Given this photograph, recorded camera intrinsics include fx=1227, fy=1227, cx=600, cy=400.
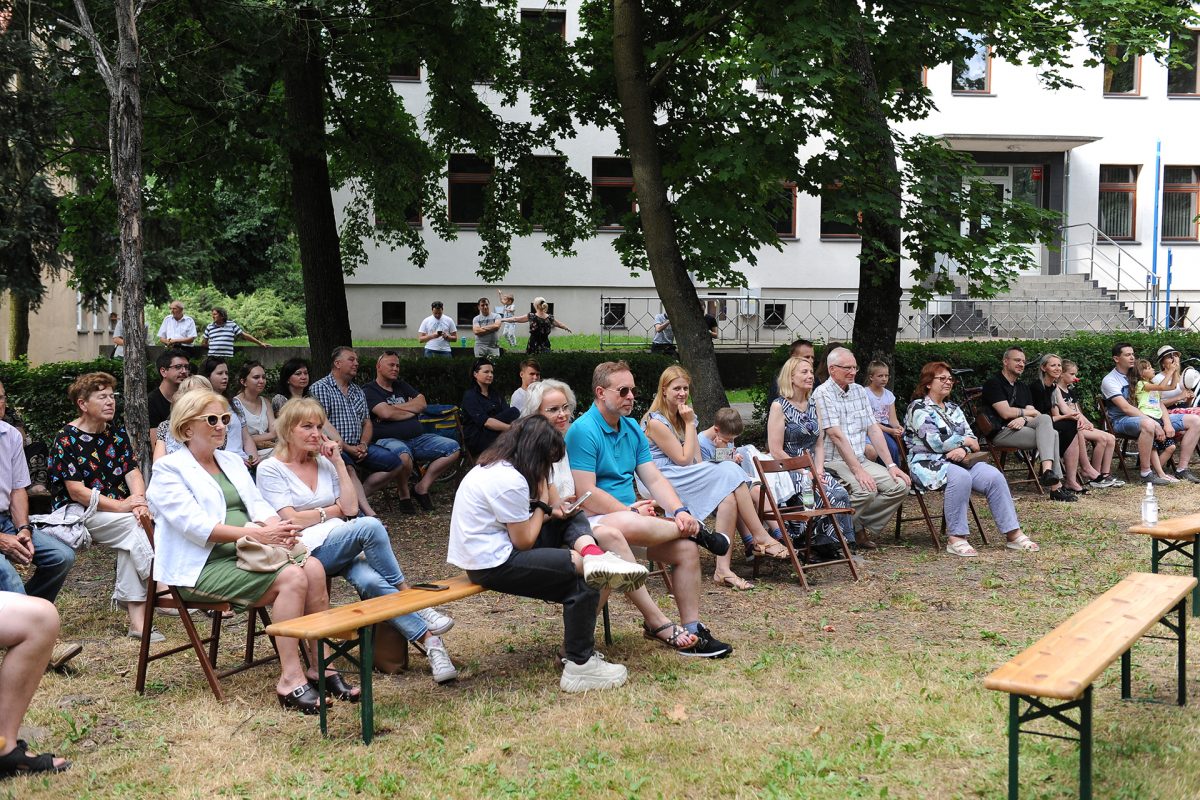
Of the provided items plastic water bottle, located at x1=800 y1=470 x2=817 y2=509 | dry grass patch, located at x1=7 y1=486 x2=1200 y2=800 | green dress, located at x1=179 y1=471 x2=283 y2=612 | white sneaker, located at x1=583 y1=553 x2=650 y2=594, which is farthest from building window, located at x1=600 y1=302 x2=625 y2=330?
green dress, located at x1=179 y1=471 x2=283 y2=612

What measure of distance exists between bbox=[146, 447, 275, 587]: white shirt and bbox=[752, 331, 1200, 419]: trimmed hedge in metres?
8.41

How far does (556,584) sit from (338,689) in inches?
Answer: 43.6

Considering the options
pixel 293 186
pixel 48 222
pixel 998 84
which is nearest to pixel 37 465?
pixel 293 186

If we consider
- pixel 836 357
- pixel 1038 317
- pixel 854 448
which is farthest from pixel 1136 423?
pixel 1038 317

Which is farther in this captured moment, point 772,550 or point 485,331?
point 485,331

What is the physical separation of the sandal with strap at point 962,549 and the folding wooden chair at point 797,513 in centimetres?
106

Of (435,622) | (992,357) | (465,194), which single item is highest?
(465,194)

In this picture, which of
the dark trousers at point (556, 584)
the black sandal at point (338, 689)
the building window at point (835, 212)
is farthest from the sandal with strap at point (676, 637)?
the building window at point (835, 212)

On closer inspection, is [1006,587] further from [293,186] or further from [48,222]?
[48,222]

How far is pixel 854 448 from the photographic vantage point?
9.20 metres

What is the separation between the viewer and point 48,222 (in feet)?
67.0

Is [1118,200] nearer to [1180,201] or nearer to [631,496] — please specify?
[1180,201]

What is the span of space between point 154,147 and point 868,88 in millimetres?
7404

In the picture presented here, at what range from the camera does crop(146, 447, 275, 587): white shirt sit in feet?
18.4
